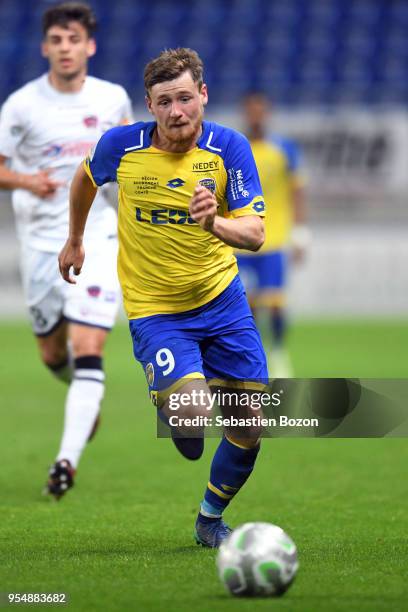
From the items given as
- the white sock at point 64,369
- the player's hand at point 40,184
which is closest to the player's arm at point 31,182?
the player's hand at point 40,184

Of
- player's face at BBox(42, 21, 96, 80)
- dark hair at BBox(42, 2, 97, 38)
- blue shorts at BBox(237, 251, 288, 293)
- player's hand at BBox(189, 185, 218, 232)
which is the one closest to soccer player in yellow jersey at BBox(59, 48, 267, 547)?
player's hand at BBox(189, 185, 218, 232)

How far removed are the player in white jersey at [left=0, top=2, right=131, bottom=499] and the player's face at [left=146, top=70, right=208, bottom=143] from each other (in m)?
2.04

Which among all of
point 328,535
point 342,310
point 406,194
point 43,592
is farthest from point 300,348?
point 43,592

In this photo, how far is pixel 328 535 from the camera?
214 inches

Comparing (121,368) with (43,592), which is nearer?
(43,592)

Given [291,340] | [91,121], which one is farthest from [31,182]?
[291,340]

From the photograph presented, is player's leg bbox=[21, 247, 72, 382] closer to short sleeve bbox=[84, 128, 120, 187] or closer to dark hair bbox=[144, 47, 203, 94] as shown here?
short sleeve bbox=[84, 128, 120, 187]

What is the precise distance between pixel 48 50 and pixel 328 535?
344 cm

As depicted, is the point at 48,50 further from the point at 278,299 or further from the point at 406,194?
the point at 406,194

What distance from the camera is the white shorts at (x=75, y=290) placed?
6.93 meters

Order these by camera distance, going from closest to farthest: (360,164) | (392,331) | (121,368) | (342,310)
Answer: (121,368), (392,331), (342,310), (360,164)

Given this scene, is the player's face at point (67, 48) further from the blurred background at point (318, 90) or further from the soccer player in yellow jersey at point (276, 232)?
the blurred background at point (318, 90)

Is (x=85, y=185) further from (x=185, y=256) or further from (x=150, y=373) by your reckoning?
(x=150, y=373)

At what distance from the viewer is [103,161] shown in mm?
5195
